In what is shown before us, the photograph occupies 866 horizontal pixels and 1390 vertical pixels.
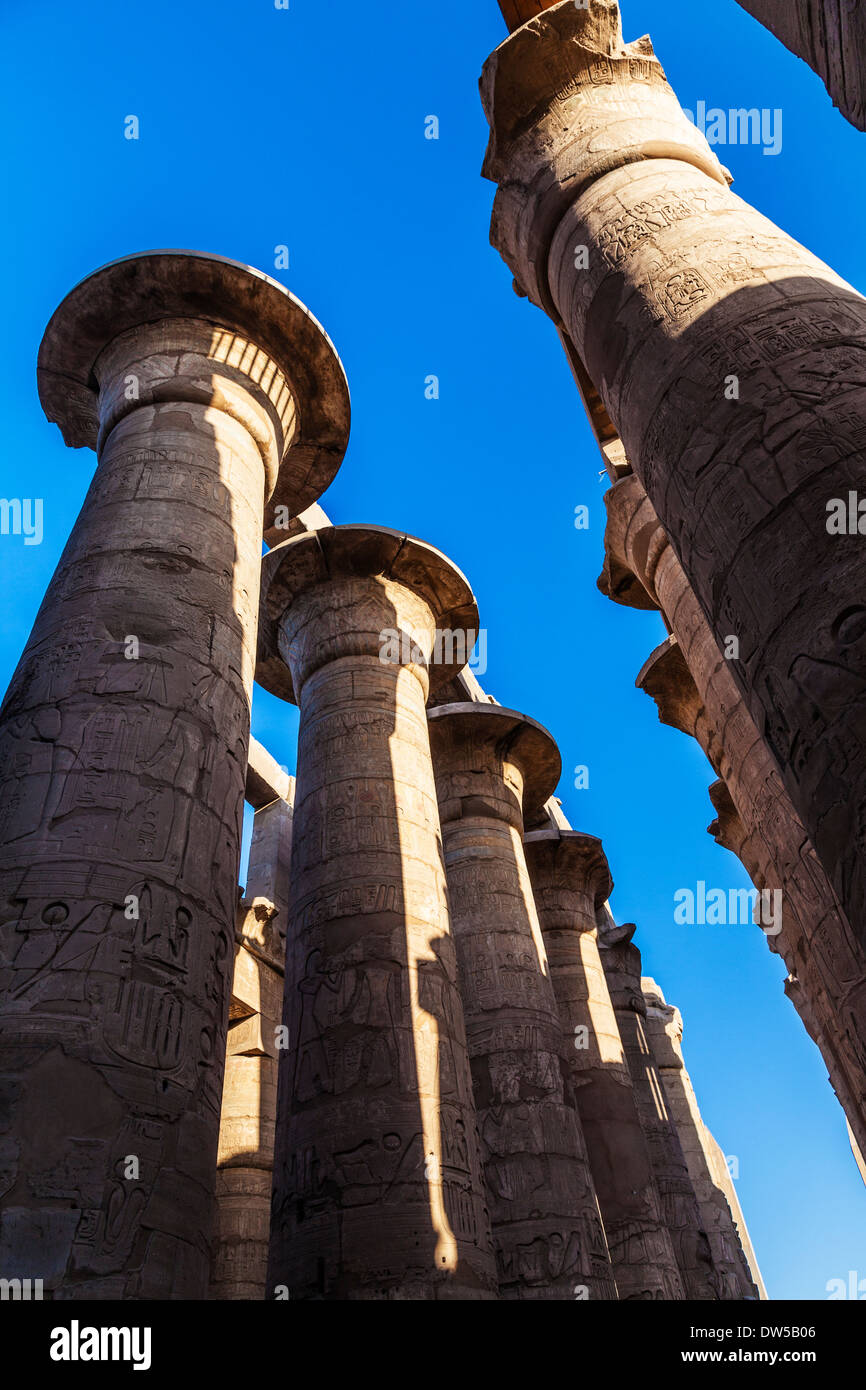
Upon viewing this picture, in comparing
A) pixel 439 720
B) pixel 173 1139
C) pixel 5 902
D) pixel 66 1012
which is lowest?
pixel 173 1139

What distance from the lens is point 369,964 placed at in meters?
6.77

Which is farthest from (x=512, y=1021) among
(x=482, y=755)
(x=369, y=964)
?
(x=482, y=755)

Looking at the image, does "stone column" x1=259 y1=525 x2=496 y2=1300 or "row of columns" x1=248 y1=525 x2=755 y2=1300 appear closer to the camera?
"stone column" x1=259 y1=525 x2=496 y2=1300

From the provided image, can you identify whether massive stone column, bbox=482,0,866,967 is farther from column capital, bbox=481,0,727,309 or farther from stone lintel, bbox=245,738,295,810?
stone lintel, bbox=245,738,295,810

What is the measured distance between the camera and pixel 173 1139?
333cm

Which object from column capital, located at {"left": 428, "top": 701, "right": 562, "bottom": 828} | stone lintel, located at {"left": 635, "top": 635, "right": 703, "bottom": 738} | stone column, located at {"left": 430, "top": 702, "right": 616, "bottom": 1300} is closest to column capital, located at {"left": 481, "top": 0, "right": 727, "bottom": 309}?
stone lintel, located at {"left": 635, "top": 635, "right": 703, "bottom": 738}

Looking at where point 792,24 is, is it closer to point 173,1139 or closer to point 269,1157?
point 173,1139

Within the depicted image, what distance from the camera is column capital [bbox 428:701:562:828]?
11305 millimetres

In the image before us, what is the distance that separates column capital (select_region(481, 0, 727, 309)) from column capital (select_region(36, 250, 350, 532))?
177cm

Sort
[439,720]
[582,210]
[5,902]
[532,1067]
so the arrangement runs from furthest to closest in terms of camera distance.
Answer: [439,720] → [532,1067] → [582,210] → [5,902]

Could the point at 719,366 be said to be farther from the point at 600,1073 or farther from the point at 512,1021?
the point at 600,1073

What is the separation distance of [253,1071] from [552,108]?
10.4 metres

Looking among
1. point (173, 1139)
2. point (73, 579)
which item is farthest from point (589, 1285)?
point (73, 579)

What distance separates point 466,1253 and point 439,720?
676 centimetres
